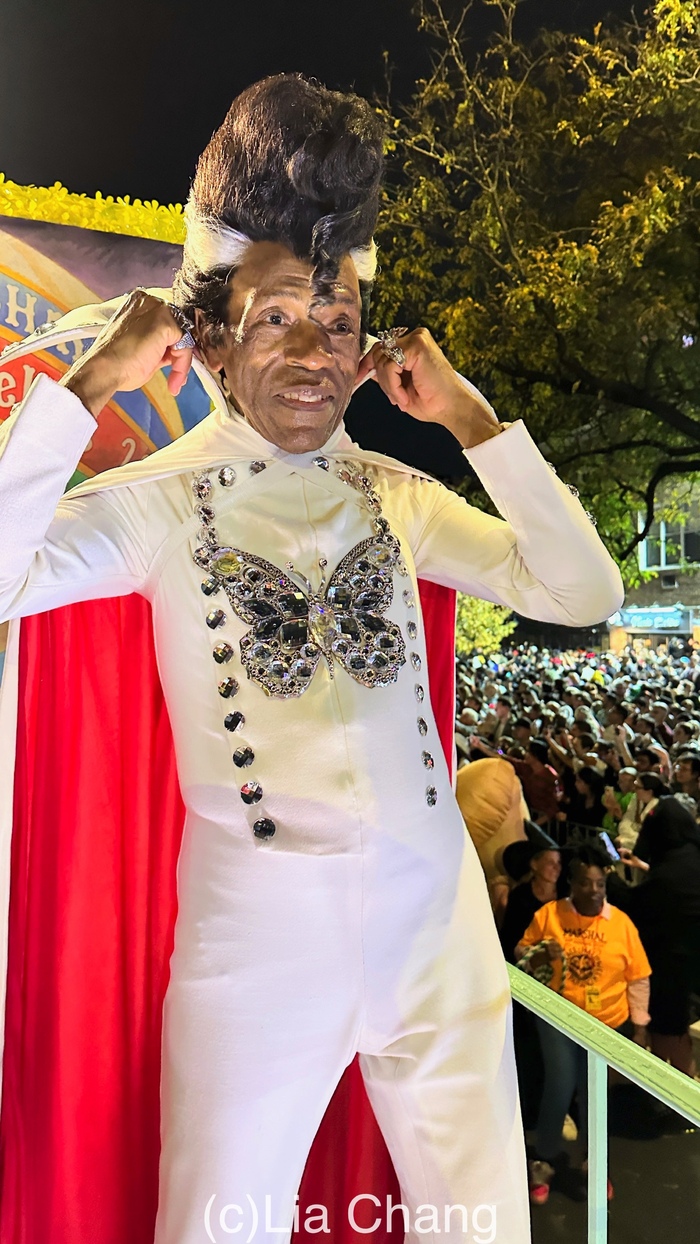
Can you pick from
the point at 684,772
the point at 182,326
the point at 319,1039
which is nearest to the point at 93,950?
the point at 319,1039

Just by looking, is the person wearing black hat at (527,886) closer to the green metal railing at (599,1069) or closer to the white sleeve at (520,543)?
the green metal railing at (599,1069)

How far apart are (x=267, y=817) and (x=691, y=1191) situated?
313 centimetres

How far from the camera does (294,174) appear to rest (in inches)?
55.9

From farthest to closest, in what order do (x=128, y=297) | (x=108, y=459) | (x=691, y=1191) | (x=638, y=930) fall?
(x=638, y=930)
(x=691, y=1191)
(x=108, y=459)
(x=128, y=297)

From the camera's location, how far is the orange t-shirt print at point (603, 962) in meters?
3.79

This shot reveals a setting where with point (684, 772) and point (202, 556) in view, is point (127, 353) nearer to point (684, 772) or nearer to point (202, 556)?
point (202, 556)

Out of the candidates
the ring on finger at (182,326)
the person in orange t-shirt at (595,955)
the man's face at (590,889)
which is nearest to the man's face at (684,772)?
the person in orange t-shirt at (595,955)

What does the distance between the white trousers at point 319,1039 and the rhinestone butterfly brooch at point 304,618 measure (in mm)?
260

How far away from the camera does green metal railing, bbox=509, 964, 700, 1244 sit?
1404 mm

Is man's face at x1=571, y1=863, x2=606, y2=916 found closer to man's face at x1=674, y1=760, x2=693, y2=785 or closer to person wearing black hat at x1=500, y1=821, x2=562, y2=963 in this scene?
person wearing black hat at x1=500, y1=821, x2=562, y2=963

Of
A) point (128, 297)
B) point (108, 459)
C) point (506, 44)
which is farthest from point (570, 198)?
point (128, 297)

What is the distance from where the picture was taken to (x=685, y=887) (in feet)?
14.1

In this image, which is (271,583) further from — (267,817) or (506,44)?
(506,44)

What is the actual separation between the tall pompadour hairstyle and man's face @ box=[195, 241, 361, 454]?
26mm
